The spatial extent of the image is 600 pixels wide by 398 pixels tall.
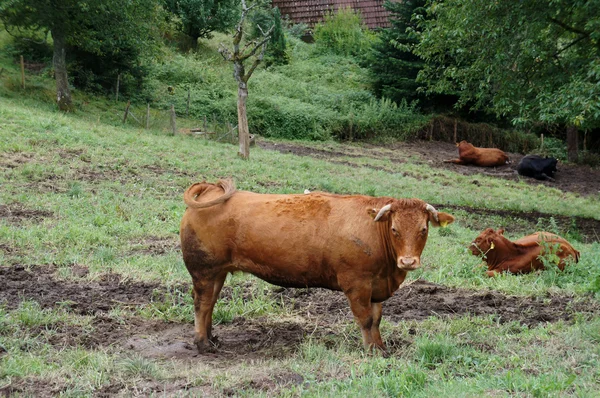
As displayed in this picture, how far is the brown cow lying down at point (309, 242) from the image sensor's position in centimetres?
601

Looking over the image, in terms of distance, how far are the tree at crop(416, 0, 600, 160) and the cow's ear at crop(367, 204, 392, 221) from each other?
26.6 ft

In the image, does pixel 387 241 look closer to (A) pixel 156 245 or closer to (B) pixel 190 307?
(B) pixel 190 307

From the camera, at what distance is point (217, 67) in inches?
1489

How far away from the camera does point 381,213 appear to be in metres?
5.93

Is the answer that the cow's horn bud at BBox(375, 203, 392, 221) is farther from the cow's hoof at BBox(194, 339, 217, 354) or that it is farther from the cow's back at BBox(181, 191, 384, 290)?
the cow's hoof at BBox(194, 339, 217, 354)

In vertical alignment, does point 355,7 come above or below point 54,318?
above

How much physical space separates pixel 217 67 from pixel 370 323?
33.4 meters

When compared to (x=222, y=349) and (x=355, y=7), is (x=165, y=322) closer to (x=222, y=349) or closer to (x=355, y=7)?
(x=222, y=349)

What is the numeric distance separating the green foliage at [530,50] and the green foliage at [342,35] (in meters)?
29.0

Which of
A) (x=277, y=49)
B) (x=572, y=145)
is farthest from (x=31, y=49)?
(x=572, y=145)

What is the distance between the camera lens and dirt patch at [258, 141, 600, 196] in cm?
2316

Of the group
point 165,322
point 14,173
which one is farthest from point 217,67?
point 165,322

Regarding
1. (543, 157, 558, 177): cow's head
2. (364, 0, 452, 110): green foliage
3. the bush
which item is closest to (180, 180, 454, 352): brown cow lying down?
(543, 157, 558, 177): cow's head

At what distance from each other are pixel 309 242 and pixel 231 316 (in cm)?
157
